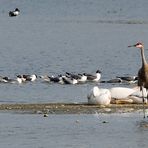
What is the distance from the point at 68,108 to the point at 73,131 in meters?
3.50

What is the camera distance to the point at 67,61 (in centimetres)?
3744

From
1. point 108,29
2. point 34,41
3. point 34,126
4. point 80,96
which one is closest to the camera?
point 34,126

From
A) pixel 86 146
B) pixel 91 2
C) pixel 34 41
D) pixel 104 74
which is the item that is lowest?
pixel 86 146

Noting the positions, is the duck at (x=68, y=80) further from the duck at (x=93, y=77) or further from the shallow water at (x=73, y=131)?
the shallow water at (x=73, y=131)

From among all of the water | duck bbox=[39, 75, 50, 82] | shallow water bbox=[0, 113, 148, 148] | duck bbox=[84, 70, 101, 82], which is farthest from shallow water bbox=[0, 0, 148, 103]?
shallow water bbox=[0, 113, 148, 148]

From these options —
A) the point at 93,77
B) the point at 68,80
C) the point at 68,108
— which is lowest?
the point at 68,108

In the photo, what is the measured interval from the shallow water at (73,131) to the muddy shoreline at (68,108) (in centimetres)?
68

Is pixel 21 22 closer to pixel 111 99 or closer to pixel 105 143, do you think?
pixel 111 99

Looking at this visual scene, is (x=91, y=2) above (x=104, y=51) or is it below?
above

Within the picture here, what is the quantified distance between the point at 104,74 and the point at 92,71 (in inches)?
56.2

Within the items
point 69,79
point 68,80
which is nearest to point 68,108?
point 68,80

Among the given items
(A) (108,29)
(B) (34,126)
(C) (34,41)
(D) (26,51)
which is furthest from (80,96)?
(A) (108,29)

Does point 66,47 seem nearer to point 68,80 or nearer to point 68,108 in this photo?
point 68,80

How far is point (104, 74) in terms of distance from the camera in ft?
107
